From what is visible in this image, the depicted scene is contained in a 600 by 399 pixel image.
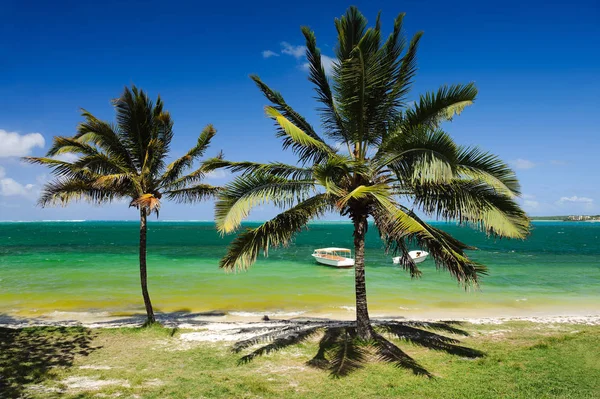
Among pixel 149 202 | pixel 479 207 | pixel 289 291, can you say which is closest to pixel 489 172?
pixel 479 207

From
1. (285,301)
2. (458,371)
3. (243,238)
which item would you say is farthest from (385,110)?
(285,301)

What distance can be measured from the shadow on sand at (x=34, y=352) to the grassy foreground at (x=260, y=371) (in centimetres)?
2

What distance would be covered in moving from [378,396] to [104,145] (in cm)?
1093

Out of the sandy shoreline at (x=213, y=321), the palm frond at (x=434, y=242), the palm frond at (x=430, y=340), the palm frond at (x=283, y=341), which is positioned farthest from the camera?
the sandy shoreline at (x=213, y=321)

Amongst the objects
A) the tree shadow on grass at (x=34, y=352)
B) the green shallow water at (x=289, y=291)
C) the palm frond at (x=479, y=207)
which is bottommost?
the green shallow water at (x=289, y=291)

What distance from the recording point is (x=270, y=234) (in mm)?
9086

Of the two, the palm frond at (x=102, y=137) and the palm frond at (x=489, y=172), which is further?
the palm frond at (x=102, y=137)

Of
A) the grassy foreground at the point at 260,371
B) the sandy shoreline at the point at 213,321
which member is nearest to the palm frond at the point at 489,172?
the grassy foreground at the point at 260,371

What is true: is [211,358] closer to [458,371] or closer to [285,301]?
[458,371]

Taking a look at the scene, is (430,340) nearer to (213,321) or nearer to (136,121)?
(213,321)

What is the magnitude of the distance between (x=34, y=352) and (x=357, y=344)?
8.18 metres

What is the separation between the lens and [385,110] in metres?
9.55

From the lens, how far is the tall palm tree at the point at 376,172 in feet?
25.6

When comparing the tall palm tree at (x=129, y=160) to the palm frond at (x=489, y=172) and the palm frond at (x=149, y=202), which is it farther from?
the palm frond at (x=489, y=172)
